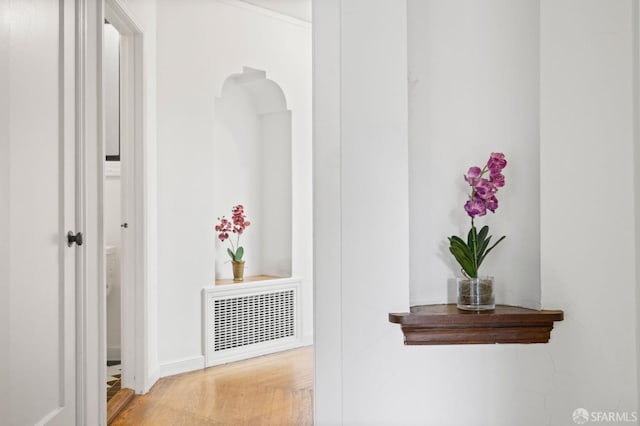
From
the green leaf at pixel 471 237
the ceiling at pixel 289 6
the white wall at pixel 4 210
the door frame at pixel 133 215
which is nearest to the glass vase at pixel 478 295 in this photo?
the green leaf at pixel 471 237

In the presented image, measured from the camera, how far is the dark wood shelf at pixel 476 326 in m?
1.49

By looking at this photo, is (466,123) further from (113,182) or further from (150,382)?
(113,182)

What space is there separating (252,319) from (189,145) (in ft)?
4.55

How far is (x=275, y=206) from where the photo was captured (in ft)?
15.8

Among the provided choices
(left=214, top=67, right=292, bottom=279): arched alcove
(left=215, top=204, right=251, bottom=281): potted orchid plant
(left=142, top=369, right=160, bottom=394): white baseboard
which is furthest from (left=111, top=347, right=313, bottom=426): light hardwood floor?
Result: (left=214, top=67, right=292, bottom=279): arched alcove

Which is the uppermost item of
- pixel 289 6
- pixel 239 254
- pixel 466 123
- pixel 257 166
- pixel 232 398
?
pixel 289 6

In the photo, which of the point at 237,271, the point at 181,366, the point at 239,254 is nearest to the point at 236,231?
the point at 239,254

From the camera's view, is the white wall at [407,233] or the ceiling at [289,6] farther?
the ceiling at [289,6]

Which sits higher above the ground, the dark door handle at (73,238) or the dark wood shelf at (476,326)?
the dark door handle at (73,238)

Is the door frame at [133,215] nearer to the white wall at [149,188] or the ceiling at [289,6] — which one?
the white wall at [149,188]

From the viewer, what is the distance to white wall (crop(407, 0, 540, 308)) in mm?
1657

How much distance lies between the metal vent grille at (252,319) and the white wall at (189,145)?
7.2 inches

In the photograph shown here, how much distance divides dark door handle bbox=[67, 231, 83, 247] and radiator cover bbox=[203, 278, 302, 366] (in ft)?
5.70

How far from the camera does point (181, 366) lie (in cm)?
372
